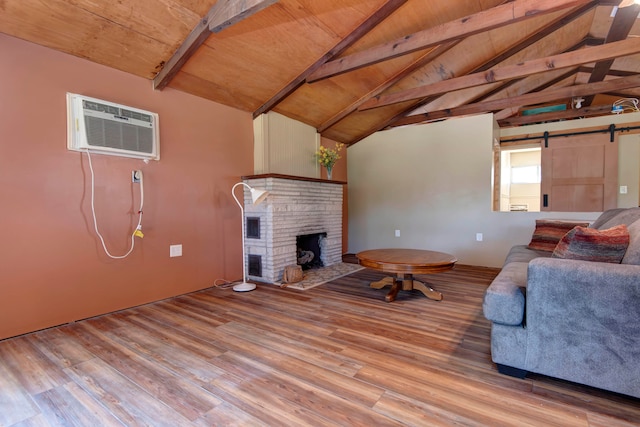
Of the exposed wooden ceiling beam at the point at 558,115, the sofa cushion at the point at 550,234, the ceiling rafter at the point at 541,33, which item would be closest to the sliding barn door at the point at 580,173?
the exposed wooden ceiling beam at the point at 558,115

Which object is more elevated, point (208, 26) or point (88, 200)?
point (208, 26)

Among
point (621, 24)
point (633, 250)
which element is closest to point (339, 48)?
point (633, 250)

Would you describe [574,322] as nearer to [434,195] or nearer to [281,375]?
[281,375]

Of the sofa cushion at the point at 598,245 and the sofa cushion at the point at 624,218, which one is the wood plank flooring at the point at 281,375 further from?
the sofa cushion at the point at 624,218

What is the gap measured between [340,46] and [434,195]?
106 inches

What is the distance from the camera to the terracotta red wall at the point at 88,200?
2.08 m

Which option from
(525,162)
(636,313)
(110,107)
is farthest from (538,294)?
(525,162)

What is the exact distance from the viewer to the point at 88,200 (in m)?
2.41

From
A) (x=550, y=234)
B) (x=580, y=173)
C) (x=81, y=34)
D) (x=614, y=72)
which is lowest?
(x=550, y=234)

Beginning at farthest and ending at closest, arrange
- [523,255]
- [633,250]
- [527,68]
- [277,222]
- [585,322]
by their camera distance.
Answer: [277,222]
[527,68]
[523,255]
[633,250]
[585,322]

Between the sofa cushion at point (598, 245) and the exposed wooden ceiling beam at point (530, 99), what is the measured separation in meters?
3.15

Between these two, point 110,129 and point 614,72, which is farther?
point 614,72

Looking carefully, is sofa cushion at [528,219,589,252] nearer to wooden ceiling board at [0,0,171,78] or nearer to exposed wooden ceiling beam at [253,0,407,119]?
exposed wooden ceiling beam at [253,0,407,119]

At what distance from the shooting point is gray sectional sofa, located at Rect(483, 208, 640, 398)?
1.33 m
